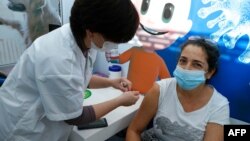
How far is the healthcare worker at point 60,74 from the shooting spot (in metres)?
0.94

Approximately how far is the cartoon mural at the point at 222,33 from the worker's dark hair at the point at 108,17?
2.49 feet

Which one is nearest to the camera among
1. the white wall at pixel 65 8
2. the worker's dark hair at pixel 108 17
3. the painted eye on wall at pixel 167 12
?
the worker's dark hair at pixel 108 17

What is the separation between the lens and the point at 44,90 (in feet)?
3.23

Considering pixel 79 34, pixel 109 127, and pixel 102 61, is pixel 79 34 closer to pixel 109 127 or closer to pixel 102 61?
pixel 109 127

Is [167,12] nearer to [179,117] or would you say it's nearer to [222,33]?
[222,33]

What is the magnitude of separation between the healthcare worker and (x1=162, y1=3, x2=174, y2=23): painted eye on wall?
783mm

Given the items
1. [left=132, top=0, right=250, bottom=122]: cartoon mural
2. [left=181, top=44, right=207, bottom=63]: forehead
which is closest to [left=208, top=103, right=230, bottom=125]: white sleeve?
[left=132, top=0, right=250, bottom=122]: cartoon mural

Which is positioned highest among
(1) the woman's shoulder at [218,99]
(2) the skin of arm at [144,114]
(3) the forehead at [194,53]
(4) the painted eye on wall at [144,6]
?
(4) the painted eye on wall at [144,6]

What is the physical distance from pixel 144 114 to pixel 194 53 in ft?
1.58

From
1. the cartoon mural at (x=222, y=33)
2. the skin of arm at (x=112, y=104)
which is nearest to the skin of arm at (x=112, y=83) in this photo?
the skin of arm at (x=112, y=104)

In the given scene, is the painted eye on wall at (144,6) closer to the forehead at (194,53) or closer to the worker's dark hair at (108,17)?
the forehead at (194,53)

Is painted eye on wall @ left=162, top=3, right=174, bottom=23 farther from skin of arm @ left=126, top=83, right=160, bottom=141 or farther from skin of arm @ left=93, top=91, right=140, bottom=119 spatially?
skin of arm @ left=93, top=91, right=140, bottom=119

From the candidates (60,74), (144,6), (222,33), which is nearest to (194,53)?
(222,33)

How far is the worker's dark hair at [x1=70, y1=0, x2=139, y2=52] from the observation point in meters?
0.92
